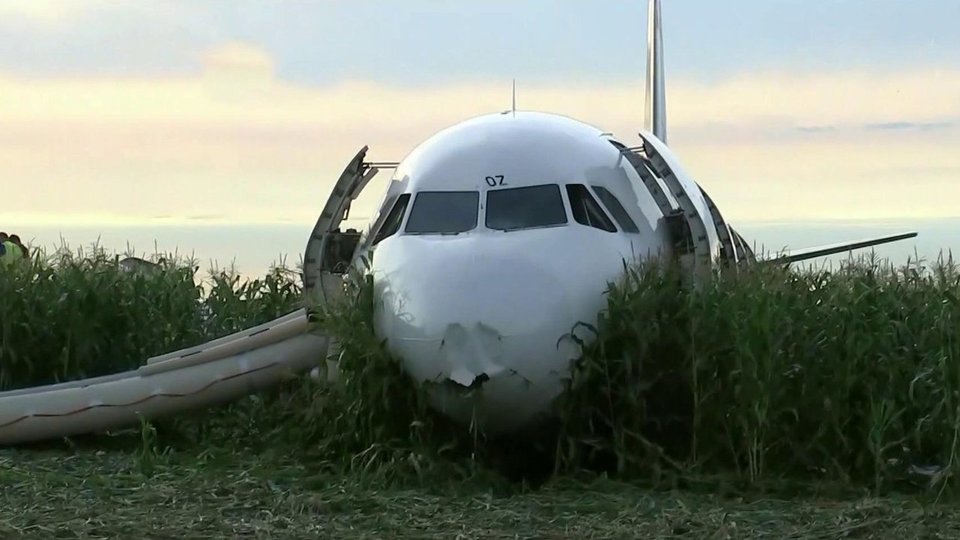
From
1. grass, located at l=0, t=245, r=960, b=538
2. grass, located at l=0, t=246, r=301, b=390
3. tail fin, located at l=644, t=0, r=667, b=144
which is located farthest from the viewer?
tail fin, located at l=644, t=0, r=667, b=144

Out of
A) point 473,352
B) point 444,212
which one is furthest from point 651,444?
point 444,212

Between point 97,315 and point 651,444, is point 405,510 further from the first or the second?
point 97,315

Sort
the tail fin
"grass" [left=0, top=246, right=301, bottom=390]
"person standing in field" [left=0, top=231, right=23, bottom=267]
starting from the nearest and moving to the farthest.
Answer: "grass" [left=0, top=246, right=301, bottom=390]
"person standing in field" [left=0, top=231, right=23, bottom=267]
the tail fin

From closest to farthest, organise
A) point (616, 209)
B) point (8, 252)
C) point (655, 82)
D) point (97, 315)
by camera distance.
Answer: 1. point (616, 209)
2. point (97, 315)
3. point (8, 252)
4. point (655, 82)

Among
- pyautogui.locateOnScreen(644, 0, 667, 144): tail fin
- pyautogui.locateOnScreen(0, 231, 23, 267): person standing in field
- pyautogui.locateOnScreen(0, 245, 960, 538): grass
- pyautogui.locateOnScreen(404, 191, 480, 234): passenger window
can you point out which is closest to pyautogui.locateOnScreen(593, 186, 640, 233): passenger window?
pyautogui.locateOnScreen(0, 245, 960, 538): grass

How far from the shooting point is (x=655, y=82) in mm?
21953

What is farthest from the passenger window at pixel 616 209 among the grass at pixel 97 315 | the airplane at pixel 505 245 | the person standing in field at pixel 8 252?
the person standing in field at pixel 8 252

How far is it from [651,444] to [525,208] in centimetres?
205

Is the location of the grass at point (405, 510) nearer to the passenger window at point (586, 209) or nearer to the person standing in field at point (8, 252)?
the passenger window at point (586, 209)

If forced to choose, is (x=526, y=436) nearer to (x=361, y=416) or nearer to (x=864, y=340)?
(x=361, y=416)

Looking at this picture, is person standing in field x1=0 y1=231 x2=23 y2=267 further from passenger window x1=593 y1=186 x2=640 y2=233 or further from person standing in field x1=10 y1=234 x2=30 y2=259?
passenger window x1=593 y1=186 x2=640 y2=233

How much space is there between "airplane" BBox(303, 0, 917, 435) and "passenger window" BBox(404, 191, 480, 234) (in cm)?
1

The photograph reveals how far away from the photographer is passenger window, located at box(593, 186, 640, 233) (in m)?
9.86

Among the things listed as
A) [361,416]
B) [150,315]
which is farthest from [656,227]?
[150,315]
